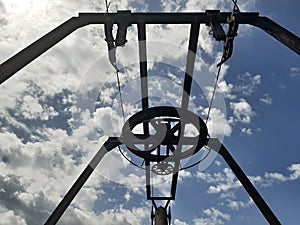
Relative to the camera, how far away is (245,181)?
11.8 meters

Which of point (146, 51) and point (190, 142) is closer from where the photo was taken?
point (146, 51)

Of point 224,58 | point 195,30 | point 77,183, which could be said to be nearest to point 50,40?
point 195,30

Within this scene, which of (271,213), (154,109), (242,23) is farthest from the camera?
(271,213)

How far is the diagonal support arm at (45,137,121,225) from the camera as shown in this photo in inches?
422

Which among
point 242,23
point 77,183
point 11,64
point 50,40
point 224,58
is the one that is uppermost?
point 242,23

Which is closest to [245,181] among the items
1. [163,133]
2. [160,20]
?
[163,133]

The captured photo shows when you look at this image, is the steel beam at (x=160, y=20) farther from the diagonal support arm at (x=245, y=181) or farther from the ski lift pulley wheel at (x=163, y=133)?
the diagonal support arm at (x=245, y=181)

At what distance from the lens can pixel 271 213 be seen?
11008mm

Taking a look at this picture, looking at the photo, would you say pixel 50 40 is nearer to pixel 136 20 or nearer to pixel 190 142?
pixel 136 20

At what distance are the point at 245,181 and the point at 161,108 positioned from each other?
4442mm

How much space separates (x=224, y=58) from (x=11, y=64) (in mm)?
3906

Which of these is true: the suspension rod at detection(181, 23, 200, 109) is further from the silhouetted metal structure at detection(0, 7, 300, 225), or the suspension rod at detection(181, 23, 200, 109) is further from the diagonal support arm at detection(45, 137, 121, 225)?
the diagonal support arm at detection(45, 137, 121, 225)

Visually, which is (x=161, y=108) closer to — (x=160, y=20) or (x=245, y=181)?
(x=160, y=20)

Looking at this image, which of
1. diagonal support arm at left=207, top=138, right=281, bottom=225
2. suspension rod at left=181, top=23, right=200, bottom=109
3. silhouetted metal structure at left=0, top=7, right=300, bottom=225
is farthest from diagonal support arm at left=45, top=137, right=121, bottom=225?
suspension rod at left=181, top=23, right=200, bottom=109
